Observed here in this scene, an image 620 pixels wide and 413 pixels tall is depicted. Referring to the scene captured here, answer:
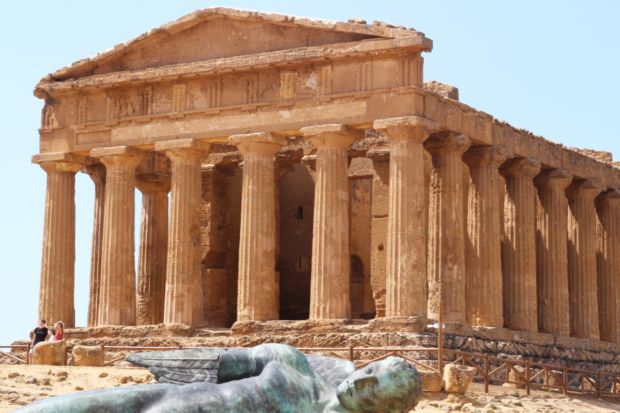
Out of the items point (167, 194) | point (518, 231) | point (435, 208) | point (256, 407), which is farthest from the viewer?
point (167, 194)

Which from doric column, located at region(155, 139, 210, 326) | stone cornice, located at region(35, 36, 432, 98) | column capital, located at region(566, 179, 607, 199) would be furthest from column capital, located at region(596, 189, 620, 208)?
doric column, located at region(155, 139, 210, 326)

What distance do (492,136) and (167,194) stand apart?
386 inches

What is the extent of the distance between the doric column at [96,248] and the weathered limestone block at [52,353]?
6972 mm

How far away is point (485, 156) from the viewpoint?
1055 inches

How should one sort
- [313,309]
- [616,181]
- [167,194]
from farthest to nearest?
[616,181] < [167,194] < [313,309]

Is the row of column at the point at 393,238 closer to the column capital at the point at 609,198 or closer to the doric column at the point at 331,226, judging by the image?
the doric column at the point at 331,226

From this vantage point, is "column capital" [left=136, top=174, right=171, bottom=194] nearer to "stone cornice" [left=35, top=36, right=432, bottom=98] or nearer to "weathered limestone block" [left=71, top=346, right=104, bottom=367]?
"stone cornice" [left=35, top=36, right=432, bottom=98]

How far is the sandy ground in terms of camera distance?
1775cm

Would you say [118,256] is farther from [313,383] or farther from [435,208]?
[313,383]

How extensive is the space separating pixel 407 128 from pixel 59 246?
409 inches

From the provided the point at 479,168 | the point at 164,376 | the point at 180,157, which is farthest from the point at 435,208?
the point at 164,376

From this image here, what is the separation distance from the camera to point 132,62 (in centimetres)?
2777

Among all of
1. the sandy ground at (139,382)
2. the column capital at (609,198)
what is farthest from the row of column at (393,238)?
the sandy ground at (139,382)

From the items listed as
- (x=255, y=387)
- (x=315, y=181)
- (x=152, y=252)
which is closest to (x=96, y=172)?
(x=152, y=252)
